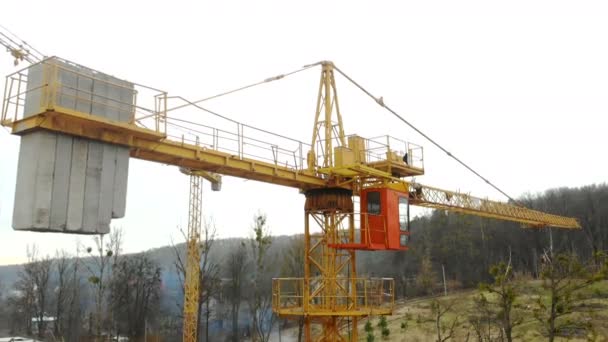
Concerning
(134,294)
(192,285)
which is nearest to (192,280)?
(192,285)

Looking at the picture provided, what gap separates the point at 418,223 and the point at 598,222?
90.8 ft

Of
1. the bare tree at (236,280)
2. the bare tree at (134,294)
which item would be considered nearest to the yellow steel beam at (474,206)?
the bare tree at (236,280)

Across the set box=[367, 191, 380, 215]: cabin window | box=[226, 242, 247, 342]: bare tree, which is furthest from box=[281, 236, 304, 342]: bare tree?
box=[367, 191, 380, 215]: cabin window

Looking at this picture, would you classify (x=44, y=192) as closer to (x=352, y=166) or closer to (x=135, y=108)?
(x=135, y=108)

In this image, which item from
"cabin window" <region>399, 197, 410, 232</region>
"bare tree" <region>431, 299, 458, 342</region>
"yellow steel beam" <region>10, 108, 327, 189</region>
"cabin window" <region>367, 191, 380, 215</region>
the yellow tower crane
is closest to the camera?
"yellow steel beam" <region>10, 108, 327, 189</region>

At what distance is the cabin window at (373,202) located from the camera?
22.1 metres

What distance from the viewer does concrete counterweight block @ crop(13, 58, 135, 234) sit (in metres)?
12.5

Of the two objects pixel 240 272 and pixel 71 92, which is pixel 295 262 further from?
pixel 71 92

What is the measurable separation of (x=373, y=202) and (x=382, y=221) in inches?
38.6

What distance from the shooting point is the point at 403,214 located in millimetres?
22859

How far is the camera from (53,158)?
12.9 metres

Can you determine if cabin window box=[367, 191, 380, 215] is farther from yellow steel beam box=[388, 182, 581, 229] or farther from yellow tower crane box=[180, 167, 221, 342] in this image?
yellow tower crane box=[180, 167, 221, 342]

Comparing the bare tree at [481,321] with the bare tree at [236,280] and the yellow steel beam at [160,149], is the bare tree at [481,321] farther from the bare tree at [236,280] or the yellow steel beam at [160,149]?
the bare tree at [236,280]

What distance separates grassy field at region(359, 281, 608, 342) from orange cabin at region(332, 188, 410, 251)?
10243 mm
